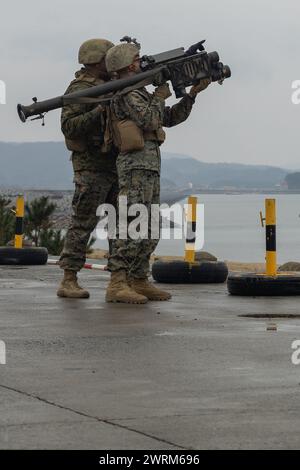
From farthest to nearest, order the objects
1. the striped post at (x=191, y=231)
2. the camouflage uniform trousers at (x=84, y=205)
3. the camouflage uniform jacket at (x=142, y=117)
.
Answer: the striped post at (x=191, y=231) < the camouflage uniform trousers at (x=84, y=205) < the camouflage uniform jacket at (x=142, y=117)

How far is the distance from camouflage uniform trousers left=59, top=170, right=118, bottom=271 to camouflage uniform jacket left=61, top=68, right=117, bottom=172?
0.26 ft

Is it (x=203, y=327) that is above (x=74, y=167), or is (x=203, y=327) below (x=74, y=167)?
below

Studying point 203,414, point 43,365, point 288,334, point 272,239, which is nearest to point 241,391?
point 203,414

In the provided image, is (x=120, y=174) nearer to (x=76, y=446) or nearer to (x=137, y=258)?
(x=137, y=258)

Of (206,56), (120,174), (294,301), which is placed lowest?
(294,301)

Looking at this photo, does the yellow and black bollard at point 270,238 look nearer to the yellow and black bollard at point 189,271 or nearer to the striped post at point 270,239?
the striped post at point 270,239

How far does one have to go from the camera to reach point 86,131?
1122 centimetres

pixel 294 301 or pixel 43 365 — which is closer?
pixel 43 365

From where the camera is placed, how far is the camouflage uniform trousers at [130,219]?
36.1ft

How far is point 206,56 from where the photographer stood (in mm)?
11219

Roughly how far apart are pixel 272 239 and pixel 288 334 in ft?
13.1

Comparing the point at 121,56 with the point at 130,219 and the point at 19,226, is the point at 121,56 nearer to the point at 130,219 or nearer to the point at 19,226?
the point at 130,219

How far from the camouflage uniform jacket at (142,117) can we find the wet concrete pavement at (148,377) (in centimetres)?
118

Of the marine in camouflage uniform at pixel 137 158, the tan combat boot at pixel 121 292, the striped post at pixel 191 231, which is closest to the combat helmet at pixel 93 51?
the marine in camouflage uniform at pixel 137 158
